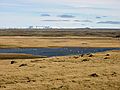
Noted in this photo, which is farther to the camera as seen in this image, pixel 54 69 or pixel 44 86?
pixel 54 69

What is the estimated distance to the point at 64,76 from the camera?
27.3 meters

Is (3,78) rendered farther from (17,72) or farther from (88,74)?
(88,74)

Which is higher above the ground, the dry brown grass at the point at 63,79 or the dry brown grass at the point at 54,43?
the dry brown grass at the point at 63,79

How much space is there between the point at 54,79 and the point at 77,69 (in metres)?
6.02

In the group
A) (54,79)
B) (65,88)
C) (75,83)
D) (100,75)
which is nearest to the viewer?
(65,88)

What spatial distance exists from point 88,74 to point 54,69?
447 centimetres

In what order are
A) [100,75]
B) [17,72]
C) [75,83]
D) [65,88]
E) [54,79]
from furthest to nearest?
[17,72]
[100,75]
[54,79]
[75,83]
[65,88]

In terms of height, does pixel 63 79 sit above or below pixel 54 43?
above

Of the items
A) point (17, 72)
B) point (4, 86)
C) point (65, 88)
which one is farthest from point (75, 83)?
point (17, 72)

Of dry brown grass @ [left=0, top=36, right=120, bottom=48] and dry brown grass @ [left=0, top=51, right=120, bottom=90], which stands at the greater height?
dry brown grass @ [left=0, top=51, right=120, bottom=90]

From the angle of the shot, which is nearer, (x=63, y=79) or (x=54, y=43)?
(x=63, y=79)

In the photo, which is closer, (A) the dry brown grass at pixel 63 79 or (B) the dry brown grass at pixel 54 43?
(A) the dry brown grass at pixel 63 79

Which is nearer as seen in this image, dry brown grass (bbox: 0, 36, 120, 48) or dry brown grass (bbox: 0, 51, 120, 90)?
dry brown grass (bbox: 0, 51, 120, 90)

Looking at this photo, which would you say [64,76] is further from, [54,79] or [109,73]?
[109,73]
